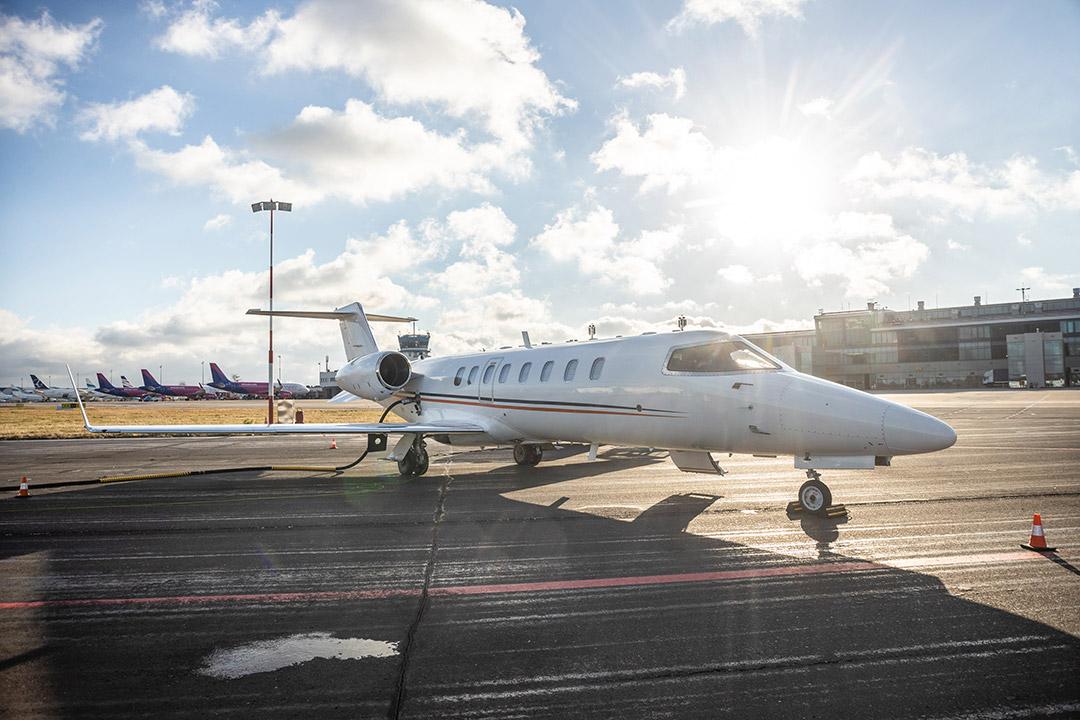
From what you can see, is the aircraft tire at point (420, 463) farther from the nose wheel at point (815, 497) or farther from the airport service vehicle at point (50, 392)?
the airport service vehicle at point (50, 392)

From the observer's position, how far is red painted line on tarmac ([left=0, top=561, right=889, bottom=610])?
5688 mm

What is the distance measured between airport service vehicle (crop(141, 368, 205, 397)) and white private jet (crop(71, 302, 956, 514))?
11116 cm

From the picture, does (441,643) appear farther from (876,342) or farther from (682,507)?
(876,342)

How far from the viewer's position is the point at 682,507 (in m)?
10.0

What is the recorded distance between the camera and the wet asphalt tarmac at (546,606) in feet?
12.6

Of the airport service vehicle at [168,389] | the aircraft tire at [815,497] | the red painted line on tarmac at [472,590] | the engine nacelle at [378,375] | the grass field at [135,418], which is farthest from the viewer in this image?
the airport service vehicle at [168,389]

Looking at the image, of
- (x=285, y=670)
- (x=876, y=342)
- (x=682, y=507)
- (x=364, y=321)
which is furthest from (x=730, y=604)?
(x=876, y=342)

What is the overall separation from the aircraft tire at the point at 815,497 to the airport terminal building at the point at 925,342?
8267 centimetres

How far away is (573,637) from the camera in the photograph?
4.74 metres

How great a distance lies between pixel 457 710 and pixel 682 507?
270 inches

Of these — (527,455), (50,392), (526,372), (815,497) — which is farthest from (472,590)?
(50,392)

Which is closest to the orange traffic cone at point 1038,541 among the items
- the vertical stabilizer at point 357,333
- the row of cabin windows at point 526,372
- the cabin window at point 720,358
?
the cabin window at point 720,358

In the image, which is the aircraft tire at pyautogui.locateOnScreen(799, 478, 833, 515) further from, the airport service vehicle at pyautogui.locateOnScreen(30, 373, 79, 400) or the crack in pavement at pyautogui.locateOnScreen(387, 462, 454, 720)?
the airport service vehicle at pyautogui.locateOnScreen(30, 373, 79, 400)

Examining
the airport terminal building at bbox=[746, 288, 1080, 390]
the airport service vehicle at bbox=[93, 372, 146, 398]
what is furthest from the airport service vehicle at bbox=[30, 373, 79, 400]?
the airport terminal building at bbox=[746, 288, 1080, 390]
